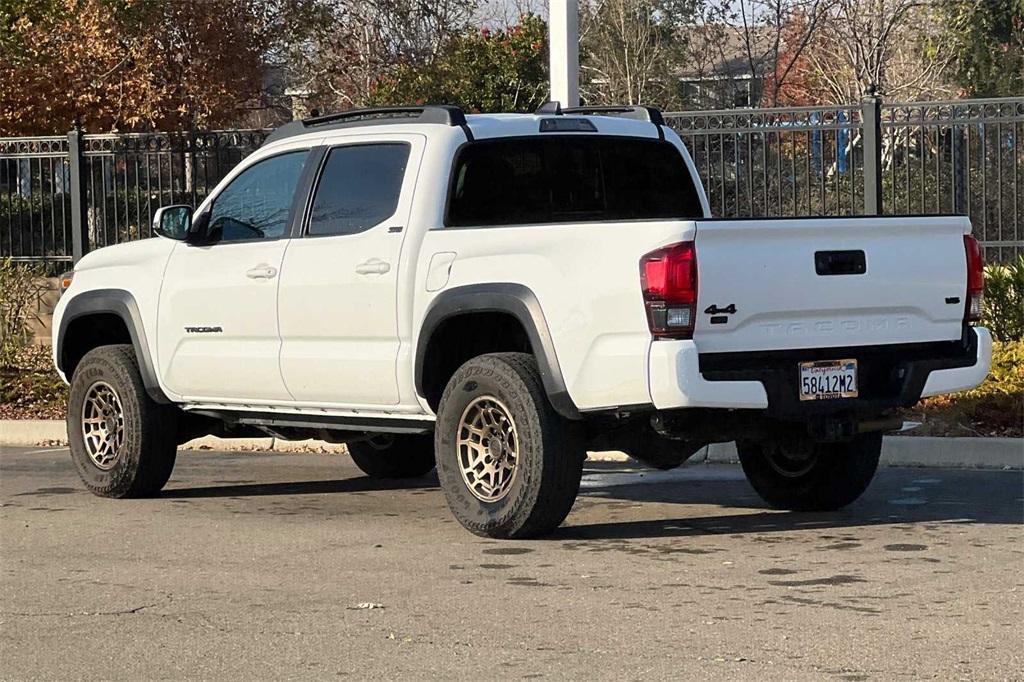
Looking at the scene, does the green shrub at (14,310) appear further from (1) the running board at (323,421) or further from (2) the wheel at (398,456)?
(1) the running board at (323,421)

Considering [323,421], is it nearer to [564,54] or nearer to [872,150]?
[564,54]

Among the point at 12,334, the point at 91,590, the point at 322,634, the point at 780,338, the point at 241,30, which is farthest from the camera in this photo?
the point at 241,30

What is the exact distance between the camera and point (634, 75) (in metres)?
36.3

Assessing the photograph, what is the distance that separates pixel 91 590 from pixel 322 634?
4.76ft

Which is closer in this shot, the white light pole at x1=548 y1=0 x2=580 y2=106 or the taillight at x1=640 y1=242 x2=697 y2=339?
the taillight at x1=640 y1=242 x2=697 y2=339

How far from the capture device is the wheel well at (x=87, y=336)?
36.1 feet

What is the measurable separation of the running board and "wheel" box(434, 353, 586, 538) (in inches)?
18.2

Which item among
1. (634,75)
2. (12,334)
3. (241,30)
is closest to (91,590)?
(12,334)

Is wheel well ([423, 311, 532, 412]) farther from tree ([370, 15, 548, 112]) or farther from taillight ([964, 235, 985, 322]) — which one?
tree ([370, 15, 548, 112])

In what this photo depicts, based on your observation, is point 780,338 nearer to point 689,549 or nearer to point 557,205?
point 689,549

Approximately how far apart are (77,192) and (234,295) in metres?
10.7

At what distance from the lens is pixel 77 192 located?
19969 millimetres

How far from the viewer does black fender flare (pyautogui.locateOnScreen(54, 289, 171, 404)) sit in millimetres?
10406

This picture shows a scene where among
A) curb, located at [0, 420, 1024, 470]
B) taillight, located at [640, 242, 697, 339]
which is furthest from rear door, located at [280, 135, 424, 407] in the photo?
curb, located at [0, 420, 1024, 470]
